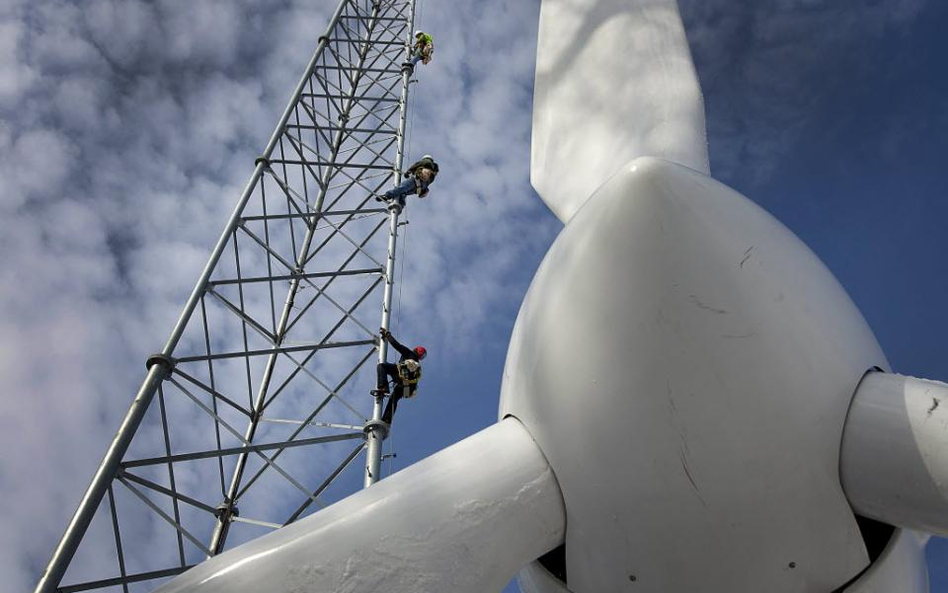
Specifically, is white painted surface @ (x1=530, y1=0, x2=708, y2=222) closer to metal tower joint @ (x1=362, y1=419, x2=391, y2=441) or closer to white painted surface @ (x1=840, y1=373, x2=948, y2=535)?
white painted surface @ (x1=840, y1=373, x2=948, y2=535)

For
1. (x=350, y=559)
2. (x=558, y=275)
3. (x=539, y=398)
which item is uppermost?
(x=558, y=275)

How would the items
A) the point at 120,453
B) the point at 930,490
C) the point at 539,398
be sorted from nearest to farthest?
the point at 930,490 < the point at 539,398 < the point at 120,453

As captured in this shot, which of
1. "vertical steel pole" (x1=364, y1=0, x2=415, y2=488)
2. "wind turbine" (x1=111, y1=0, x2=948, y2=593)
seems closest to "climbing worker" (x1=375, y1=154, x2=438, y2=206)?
"vertical steel pole" (x1=364, y1=0, x2=415, y2=488)

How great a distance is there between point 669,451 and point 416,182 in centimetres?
958

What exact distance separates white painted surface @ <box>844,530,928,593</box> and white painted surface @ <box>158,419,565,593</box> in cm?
115

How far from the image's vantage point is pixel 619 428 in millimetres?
2629

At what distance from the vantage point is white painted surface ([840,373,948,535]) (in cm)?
250

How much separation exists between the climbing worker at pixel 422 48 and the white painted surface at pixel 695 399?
13.1 m

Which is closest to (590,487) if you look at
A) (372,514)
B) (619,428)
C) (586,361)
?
(619,428)

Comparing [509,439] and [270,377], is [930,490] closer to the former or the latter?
[509,439]

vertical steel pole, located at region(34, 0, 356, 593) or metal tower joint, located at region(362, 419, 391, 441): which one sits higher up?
vertical steel pole, located at region(34, 0, 356, 593)

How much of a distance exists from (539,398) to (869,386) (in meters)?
1.26

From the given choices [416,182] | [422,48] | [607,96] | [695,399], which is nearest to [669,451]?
[695,399]

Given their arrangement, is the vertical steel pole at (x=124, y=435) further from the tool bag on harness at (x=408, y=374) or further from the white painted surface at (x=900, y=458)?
the white painted surface at (x=900, y=458)
